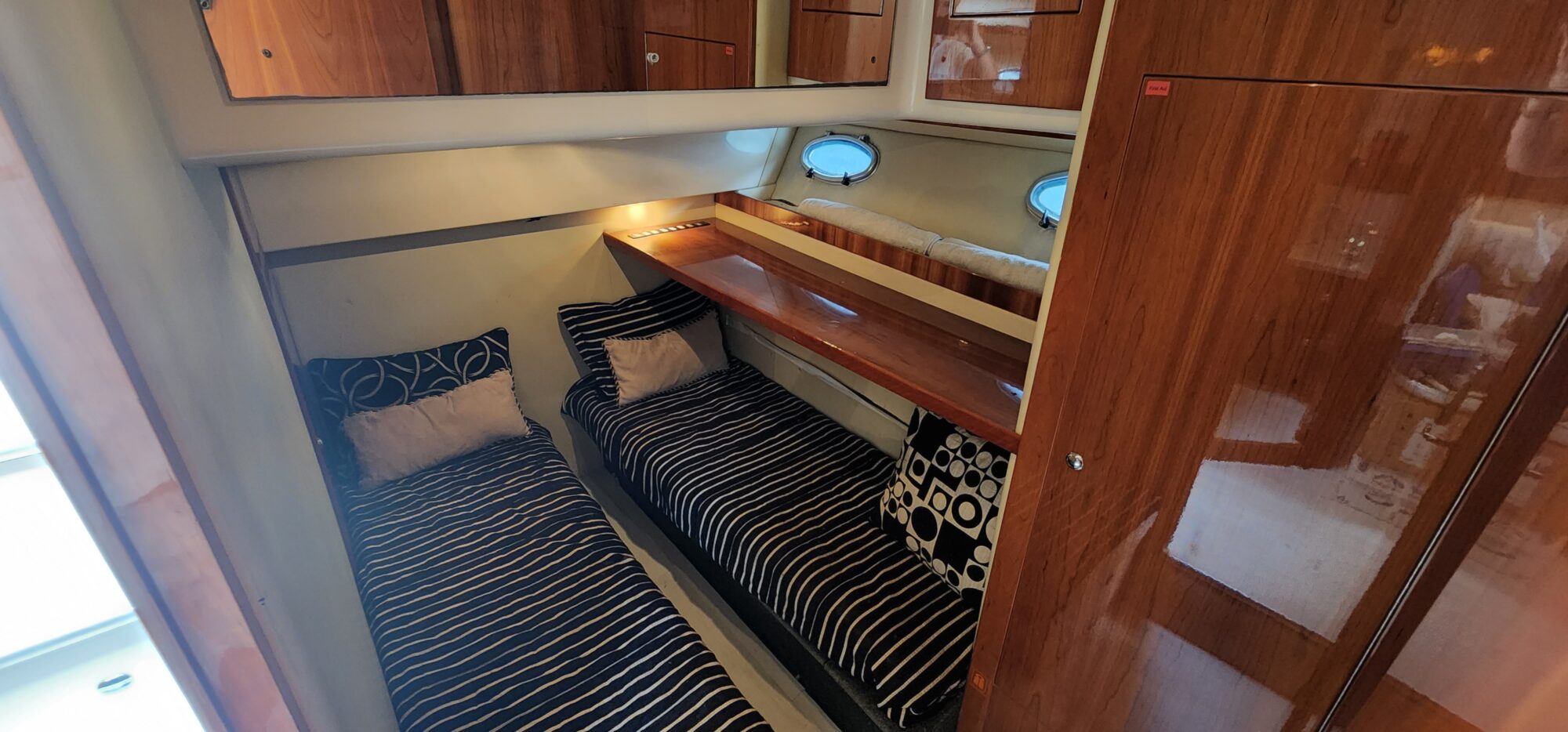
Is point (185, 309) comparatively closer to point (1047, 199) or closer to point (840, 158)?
point (1047, 199)

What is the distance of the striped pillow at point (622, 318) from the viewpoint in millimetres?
2533

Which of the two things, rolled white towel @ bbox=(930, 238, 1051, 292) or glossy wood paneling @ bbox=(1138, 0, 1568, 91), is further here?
rolled white towel @ bbox=(930, 238, 1051, 292)

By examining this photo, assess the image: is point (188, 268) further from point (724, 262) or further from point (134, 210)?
point (724, 262)

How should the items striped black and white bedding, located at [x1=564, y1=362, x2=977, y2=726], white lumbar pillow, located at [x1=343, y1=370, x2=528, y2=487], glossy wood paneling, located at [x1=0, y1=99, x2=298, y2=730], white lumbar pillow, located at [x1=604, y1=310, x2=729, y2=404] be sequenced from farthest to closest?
white lumbar pillow, located at [x1=604, y1=310, x2=729, y2=404] → white lumbar pillow, located at [x1=343, y1=370, x2=528, y2=487] → striped black and white bedding, located at [x1=564, y1=362, x2=977, y2=726] → glossy wood paneling, located at [x1=0, y1=99, x2=298, y2=730]

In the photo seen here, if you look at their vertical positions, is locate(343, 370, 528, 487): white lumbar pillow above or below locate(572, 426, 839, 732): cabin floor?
above

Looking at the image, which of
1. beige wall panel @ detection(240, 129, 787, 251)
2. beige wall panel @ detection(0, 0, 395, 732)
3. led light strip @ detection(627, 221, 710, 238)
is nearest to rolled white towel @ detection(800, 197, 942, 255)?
beige wall panel @ detection(240, 129, 787, 251)

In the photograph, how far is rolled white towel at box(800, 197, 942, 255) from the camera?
1.94 m

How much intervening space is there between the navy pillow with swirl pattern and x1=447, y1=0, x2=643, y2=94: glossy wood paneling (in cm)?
141

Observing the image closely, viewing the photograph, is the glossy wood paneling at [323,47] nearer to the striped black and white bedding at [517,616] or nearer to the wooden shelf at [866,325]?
the wooden shelf at [866,325]

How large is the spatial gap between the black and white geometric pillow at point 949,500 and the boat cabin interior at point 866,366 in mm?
12

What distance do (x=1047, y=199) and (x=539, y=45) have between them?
4.36 ft

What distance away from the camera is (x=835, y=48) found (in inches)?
57.7

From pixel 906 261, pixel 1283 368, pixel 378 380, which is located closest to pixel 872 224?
pixel 906 261

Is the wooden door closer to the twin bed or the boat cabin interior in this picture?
the boat cabin interior
